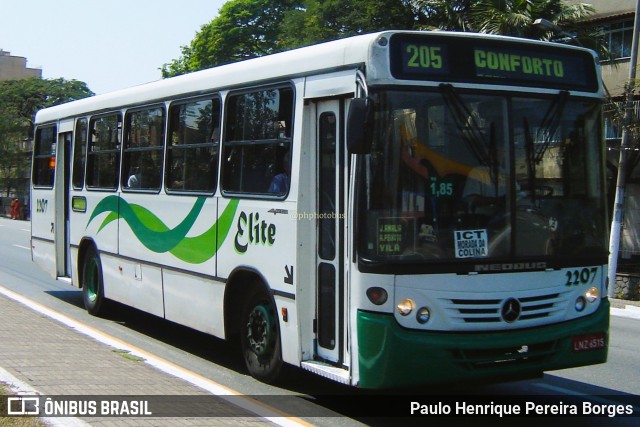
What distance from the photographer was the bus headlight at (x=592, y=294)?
707 cm

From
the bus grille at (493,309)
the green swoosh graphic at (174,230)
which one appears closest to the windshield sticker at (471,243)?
the bus grille at (493,309)

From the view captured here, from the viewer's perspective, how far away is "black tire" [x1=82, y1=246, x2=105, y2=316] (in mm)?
12234

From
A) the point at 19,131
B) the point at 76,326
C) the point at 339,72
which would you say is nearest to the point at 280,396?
the point at 339,72

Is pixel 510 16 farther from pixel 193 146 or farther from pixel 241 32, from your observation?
A: pixel 241 32

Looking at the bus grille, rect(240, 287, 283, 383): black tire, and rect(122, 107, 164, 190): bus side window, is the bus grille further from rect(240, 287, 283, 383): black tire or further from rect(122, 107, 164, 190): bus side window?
rect(122, 107, 164, 190): bus side window

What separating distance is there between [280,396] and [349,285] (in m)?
1.76

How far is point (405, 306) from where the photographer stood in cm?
628

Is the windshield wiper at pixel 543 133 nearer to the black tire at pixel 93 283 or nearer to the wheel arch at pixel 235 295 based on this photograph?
the wheel arch at pixel 235 295

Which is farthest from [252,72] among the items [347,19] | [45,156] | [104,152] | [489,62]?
[347,19]

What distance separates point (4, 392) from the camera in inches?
253

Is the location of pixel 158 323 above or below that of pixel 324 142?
below

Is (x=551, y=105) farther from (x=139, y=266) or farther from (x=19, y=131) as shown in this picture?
(x=19, y=131)

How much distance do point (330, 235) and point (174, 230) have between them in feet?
10.7

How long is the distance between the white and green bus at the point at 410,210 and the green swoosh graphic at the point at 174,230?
51 mm
